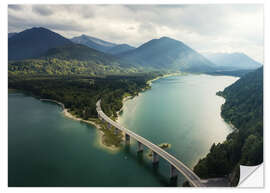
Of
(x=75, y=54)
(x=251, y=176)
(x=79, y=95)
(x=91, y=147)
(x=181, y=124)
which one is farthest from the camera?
(x=75, y=54)

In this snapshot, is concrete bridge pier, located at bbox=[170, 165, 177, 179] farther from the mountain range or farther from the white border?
the mountain range

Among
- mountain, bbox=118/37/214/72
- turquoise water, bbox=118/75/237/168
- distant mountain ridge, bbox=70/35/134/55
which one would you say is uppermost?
distant mountain ridge, bbox=70/35/134/55

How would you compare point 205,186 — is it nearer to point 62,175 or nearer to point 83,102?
point 62,175

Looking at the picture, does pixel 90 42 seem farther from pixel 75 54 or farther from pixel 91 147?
pixel 91 147

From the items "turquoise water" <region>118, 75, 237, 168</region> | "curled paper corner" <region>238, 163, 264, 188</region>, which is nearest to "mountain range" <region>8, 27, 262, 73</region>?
"turquoise water" <region>118, 75, 237, 168</region>

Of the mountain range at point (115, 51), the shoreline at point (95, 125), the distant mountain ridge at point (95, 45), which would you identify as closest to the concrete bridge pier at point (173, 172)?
the shoreline at point (95, 125)
